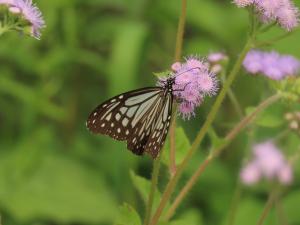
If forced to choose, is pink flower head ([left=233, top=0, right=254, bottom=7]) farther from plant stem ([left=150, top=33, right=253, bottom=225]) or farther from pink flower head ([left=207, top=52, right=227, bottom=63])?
pink flower head ([left=207, top=52, right=227, bottom=63])

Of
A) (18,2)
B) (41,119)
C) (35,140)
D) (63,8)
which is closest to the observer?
(18,2)

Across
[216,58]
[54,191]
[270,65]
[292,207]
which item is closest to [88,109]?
[54,191]

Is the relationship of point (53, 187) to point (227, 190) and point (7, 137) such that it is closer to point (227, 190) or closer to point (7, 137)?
point (7, 137)

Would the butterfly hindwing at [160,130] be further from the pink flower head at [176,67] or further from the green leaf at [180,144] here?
the green leaf at [180,144]

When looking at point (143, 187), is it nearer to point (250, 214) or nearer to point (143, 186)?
point (143, 186)

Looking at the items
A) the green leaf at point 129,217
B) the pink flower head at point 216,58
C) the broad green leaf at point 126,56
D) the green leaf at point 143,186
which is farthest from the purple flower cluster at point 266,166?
the broad green leaf at point 126,56

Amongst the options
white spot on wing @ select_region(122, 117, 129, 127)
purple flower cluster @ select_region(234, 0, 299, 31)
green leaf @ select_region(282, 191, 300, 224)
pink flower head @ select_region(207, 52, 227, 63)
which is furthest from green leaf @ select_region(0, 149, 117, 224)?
purple flower cluster @ select_region(234, 0, 299, 31)

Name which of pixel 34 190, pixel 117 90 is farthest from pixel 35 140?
pixel 117 90
